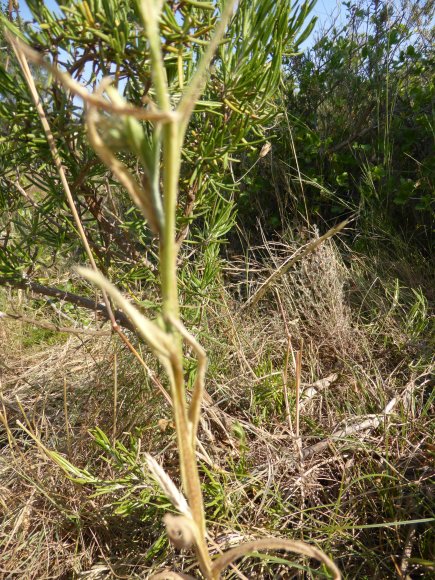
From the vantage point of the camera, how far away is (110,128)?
0.83ft

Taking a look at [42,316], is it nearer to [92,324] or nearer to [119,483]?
[92,324]

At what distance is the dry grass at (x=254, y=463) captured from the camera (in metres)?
0.86

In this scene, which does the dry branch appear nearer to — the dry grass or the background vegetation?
the background vegetation

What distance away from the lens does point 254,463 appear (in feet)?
3.34

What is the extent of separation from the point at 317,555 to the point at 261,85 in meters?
0.66

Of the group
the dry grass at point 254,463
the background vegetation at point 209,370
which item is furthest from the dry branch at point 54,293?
the dry grass at point 254,463

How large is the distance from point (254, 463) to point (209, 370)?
0.25 meters

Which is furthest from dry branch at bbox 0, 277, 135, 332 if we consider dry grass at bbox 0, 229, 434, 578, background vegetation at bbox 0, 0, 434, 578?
dry grass at bbox 0, 229, 434, 578

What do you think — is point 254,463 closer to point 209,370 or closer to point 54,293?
point 209,370

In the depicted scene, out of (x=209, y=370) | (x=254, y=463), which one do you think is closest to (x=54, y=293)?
(x=209, y=370)

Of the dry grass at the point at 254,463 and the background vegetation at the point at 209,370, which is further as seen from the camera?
the dry grass at the point at 254,463

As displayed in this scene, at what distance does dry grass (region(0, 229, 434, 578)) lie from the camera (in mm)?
857

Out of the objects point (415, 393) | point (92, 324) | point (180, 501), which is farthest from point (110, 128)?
point (92, 324)

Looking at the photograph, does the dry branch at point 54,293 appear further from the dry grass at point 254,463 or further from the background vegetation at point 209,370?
the dry grass at point 254,463
